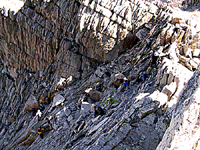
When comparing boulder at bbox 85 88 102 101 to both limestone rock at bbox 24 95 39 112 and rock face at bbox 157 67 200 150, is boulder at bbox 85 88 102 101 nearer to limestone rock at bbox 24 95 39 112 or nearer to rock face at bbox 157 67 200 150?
limestone rock at bbox 24 95 39 112

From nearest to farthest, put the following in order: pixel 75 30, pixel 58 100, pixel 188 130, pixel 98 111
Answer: pixel 188 130, pixel 98 111, pixel 58 100, pixel 75 30

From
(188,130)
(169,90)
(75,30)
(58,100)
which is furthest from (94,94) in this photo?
(188,130)

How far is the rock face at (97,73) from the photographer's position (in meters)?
11.3

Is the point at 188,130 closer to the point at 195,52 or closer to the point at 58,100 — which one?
the point at 195,52

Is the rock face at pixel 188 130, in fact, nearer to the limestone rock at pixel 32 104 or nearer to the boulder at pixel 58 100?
the boulder at pixel 58 100

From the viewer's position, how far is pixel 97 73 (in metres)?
24.6

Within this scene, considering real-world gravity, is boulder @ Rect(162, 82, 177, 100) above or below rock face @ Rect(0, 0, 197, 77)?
below

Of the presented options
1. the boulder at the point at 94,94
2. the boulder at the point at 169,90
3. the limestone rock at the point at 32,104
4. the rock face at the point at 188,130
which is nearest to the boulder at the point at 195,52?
the boulder at the point at 169,90

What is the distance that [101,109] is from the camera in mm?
17312

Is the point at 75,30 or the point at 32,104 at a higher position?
the point at 75,30

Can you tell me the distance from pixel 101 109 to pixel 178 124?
1063 cm

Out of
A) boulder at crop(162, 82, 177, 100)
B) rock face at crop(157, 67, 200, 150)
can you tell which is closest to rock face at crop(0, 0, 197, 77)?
boulder at crop(162, 82, 177, 100)

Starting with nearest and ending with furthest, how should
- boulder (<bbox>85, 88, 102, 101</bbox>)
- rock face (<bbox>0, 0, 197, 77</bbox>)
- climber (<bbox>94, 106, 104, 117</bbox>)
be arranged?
climber (<bbox>94, 106, 104, 117</bbox>) → boulder (<bbox>85, 88, 102, 101</bbox>) → rock face (<bbox>0, 0, 197, 77</bbox>)

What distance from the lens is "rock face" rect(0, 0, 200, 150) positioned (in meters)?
11.3
